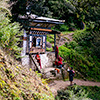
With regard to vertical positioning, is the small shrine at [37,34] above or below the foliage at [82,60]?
above

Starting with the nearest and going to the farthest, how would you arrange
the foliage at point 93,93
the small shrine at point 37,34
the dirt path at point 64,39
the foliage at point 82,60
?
the foliage at point 93,93 < the small shrine at point 37,34 < the foliage at point 82,60 < the dirt path at point 64,39

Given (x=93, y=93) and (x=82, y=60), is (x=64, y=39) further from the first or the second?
(x=93, y=93)

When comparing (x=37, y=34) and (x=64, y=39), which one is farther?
(x=64, y=39)

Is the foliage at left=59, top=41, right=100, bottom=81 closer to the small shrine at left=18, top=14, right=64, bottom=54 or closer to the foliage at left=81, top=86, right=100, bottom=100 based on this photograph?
the small shrine at left=18, top=14, right=64, bottom=54

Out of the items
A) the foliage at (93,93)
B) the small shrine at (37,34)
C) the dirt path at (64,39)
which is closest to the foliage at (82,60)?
the dirt path at (64,39)

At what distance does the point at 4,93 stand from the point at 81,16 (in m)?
22.2

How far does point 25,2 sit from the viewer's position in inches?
391

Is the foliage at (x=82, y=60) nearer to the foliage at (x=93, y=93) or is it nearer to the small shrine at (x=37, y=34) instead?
the small shrine at (x=37, y=34)

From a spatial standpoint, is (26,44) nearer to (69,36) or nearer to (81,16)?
(69,36)

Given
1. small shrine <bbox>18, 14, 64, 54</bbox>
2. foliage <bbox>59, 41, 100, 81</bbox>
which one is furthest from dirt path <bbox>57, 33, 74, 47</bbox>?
small shrine <bbox>18, 14, 64, 54</bbox>

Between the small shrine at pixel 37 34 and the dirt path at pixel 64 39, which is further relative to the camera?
the dirt path at pixel 64 39

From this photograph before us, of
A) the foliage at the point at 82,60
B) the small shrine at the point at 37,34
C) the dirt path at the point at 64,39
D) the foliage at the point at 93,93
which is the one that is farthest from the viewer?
the dirt path at the point at 64,39

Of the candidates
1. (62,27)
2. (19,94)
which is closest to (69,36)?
(62,27)

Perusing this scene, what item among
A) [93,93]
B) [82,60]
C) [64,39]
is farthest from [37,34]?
[64,39]
